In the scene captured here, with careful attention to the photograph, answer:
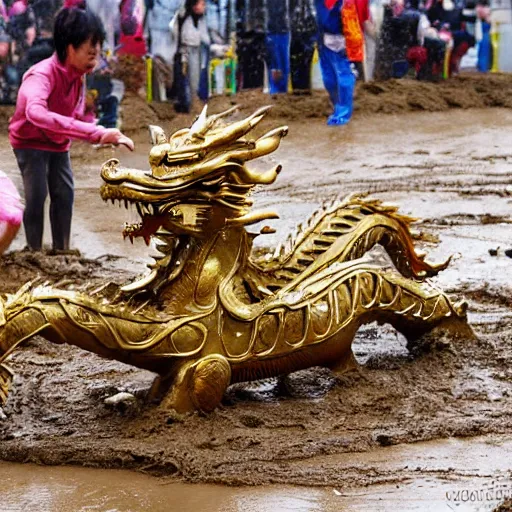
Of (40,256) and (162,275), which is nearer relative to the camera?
(162,275)

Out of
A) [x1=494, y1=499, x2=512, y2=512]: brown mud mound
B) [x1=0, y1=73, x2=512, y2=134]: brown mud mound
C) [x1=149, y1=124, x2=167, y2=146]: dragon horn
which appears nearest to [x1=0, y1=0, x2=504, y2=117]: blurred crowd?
[x1=0, y1=73, x2=512, y2=134]: brown mud mound

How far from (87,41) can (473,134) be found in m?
6.16

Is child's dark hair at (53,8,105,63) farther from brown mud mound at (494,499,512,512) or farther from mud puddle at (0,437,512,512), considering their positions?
brown mud mound at (494,499,512,512)

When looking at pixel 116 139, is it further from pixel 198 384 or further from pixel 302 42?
pixel 302 42

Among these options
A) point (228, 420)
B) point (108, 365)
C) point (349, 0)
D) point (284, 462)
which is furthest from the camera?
point (349, 0)

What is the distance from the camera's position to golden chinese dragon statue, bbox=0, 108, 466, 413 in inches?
173

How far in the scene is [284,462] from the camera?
4.25 m

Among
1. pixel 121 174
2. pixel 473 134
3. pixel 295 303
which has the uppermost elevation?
pixel 121 174

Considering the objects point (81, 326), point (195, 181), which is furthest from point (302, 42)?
point (81, 326)

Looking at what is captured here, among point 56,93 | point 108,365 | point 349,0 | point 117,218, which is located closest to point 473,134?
point 349,0

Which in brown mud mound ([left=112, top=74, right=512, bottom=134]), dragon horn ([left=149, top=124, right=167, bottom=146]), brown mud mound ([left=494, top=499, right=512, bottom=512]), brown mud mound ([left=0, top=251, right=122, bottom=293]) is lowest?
brown mud mound ([left=112, top=74, right=512, bottom=134])

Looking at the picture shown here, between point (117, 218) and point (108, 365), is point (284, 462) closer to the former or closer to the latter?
point (108, 365)

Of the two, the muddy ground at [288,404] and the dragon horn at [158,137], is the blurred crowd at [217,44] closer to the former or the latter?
the muddy ground at [288,404]

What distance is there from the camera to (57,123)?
6984 millimetres
